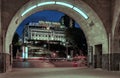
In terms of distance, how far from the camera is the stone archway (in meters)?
27.2

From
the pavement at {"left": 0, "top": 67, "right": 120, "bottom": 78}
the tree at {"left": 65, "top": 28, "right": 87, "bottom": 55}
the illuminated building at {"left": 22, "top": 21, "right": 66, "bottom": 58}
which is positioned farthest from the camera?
the illuminated building at {"left": 22, "top": 21, "right": 66, "bottom": 58}

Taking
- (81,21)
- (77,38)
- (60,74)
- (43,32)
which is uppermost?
(43,32)

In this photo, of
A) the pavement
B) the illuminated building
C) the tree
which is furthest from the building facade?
the pavement

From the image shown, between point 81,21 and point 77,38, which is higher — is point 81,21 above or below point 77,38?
above

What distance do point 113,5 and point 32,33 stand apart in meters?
83.9

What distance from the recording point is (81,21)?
34.3m

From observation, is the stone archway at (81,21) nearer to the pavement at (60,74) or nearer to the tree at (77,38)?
the pavement at (60,74)

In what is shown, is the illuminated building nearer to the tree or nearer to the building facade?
the building facade

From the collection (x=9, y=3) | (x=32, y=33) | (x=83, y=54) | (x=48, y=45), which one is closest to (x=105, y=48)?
(x=9, y=3)

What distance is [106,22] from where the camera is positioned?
2784 cm

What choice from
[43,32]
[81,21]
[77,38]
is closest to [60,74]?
[81,21]

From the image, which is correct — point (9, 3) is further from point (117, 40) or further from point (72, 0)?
point (117, 40)

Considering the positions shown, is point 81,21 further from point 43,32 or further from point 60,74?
point 43,32

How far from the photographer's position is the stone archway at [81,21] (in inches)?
1073
